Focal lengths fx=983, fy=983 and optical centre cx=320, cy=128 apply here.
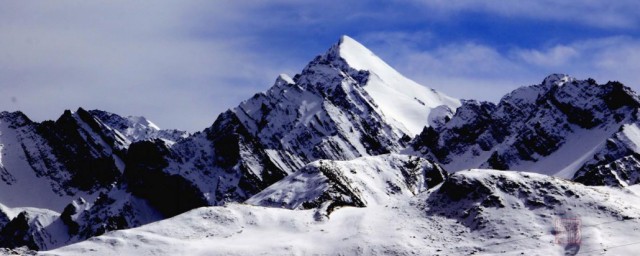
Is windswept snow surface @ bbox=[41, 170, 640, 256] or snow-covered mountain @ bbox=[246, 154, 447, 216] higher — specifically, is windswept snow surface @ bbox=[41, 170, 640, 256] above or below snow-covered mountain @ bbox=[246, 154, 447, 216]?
below

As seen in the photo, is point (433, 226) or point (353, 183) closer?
point (433, 226)

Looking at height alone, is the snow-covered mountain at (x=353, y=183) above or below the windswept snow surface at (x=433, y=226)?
above

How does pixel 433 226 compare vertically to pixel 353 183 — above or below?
below

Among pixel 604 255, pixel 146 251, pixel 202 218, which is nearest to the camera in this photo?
pixel 604 255

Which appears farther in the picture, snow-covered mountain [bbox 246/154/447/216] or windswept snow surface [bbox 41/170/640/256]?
snow-covered mountain [bbox 246/154/447/216]

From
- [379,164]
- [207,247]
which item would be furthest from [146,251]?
[379,164]

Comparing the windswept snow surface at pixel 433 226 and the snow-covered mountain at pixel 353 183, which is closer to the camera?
the windswept snow surface at pixel 433 226

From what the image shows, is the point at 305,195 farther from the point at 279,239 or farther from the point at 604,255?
the point at 604,255

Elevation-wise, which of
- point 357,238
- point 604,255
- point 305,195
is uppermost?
point 305,195
